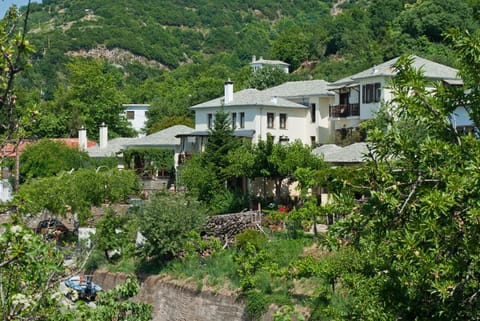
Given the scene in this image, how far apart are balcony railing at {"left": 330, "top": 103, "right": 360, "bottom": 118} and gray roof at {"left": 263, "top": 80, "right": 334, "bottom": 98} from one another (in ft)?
7.05

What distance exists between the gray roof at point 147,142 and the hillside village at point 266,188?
0.27 meters

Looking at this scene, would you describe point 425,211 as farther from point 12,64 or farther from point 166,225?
point 166,225

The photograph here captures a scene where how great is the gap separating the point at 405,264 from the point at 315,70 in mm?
86109

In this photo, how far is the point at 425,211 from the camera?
11.0 metres

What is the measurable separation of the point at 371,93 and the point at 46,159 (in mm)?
22691

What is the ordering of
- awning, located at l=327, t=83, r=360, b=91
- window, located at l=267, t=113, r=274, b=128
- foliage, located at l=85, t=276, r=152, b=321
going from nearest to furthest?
foliage, located at l=85, t=276, r=152, b=321 → awning, located at l=327, t=83, r=360, b=91 → window, located at l=267, t=113, r=274, b=128

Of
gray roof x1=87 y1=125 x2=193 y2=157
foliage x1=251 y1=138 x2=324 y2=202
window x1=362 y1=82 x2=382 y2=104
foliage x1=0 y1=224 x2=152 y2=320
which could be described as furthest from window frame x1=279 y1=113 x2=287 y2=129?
foliage x1=0 y1=224 x2=152 y2=320

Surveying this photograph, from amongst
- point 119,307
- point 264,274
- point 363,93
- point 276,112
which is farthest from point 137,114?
point 119,307

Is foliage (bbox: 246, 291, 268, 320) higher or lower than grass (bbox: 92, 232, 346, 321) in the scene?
lower

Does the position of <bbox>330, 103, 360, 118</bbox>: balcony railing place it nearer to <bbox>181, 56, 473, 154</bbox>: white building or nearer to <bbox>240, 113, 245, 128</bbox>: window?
<bbox>181, 56, 473, 154</bbox>: white building

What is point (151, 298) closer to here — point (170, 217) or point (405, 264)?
point (170, 217)

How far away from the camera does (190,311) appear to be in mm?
34375

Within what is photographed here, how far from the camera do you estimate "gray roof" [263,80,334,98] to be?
5686cm

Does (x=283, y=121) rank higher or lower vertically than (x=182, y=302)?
higher
